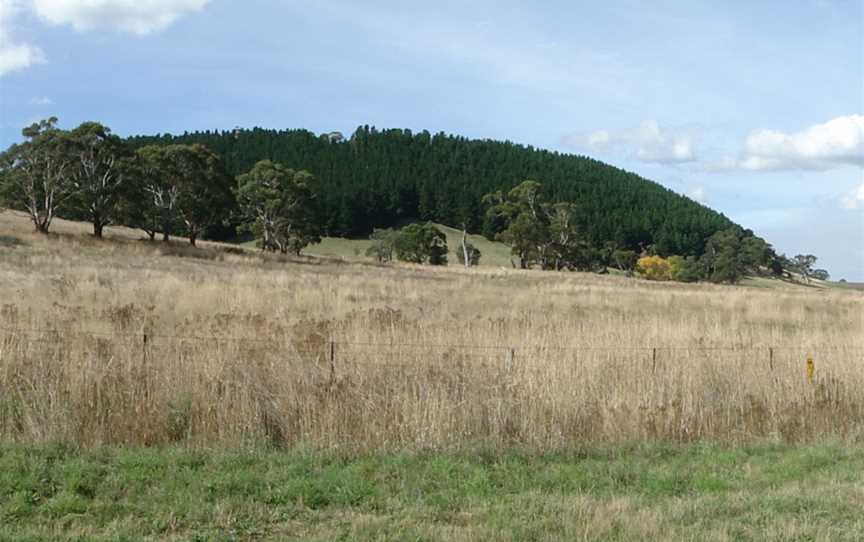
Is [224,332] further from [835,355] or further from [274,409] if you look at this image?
[835,355]

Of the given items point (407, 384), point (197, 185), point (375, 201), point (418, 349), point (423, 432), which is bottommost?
point (423, 432)

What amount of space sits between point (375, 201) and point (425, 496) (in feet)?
454

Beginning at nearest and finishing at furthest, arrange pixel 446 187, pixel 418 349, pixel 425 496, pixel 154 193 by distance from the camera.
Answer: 1. pixel 425 496
2. pixel 418 349
3. pixel 154 193
4. pixel 446 187

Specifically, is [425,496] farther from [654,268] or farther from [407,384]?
[654,268]

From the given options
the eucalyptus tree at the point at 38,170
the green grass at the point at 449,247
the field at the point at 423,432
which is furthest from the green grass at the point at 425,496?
the green grass at the point at 449,247

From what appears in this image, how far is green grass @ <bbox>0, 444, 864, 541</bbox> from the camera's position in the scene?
541 centimetres

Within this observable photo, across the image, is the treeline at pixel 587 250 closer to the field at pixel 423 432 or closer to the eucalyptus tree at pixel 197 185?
the eucalyptus tree at pixel 197 185

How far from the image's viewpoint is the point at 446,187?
152875mm

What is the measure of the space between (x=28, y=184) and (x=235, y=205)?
66.4 feet

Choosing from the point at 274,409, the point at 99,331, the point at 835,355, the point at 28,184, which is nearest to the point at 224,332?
the point at 99,331

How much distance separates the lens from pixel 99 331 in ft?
40.1

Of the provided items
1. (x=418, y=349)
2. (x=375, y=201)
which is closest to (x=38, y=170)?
(x=418, y=349)

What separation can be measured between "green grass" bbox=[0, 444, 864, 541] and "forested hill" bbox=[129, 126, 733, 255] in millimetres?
112927

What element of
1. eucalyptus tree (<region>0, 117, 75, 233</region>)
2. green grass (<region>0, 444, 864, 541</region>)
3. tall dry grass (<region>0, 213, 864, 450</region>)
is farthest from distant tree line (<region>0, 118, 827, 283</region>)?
green grass (<region>0, 444, 864, 541</region>)
